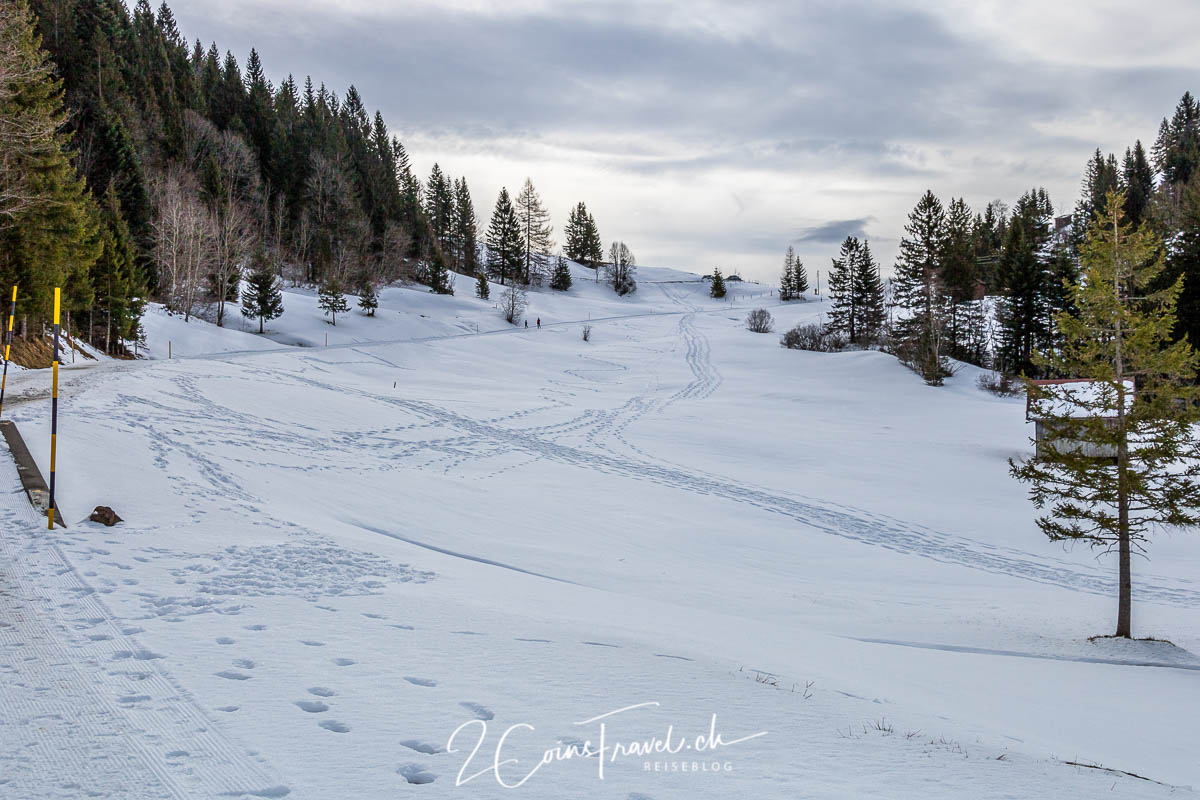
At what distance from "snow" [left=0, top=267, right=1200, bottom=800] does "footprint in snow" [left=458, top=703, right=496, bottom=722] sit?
0.02m

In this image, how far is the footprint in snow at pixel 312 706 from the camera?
4.11 meters

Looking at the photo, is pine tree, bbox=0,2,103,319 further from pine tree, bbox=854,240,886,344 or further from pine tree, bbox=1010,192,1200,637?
pine tree, bbox=854,240,886,344

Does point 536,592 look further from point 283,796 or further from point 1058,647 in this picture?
point 1058,647

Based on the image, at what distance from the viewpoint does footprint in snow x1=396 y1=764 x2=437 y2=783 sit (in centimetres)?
344

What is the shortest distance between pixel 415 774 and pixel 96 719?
1.94 meters

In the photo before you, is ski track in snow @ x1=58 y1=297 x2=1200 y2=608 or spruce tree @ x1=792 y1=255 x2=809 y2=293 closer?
ski track in snow @ x1=58 y1=297 x2=1200 y2=608

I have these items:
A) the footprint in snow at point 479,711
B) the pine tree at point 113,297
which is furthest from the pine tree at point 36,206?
the footprint in snow at point 479,711

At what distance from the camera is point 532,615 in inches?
270

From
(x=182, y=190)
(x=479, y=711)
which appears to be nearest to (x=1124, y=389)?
(x=479, y=711)

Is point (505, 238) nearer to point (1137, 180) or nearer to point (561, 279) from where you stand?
point (561, 279)

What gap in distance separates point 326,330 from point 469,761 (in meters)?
52.9

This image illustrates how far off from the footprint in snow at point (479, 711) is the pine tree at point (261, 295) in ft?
159

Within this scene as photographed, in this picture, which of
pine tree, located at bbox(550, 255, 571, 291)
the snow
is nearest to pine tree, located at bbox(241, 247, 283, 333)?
the snow

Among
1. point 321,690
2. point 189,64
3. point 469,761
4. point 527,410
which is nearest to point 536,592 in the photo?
point 321,690
